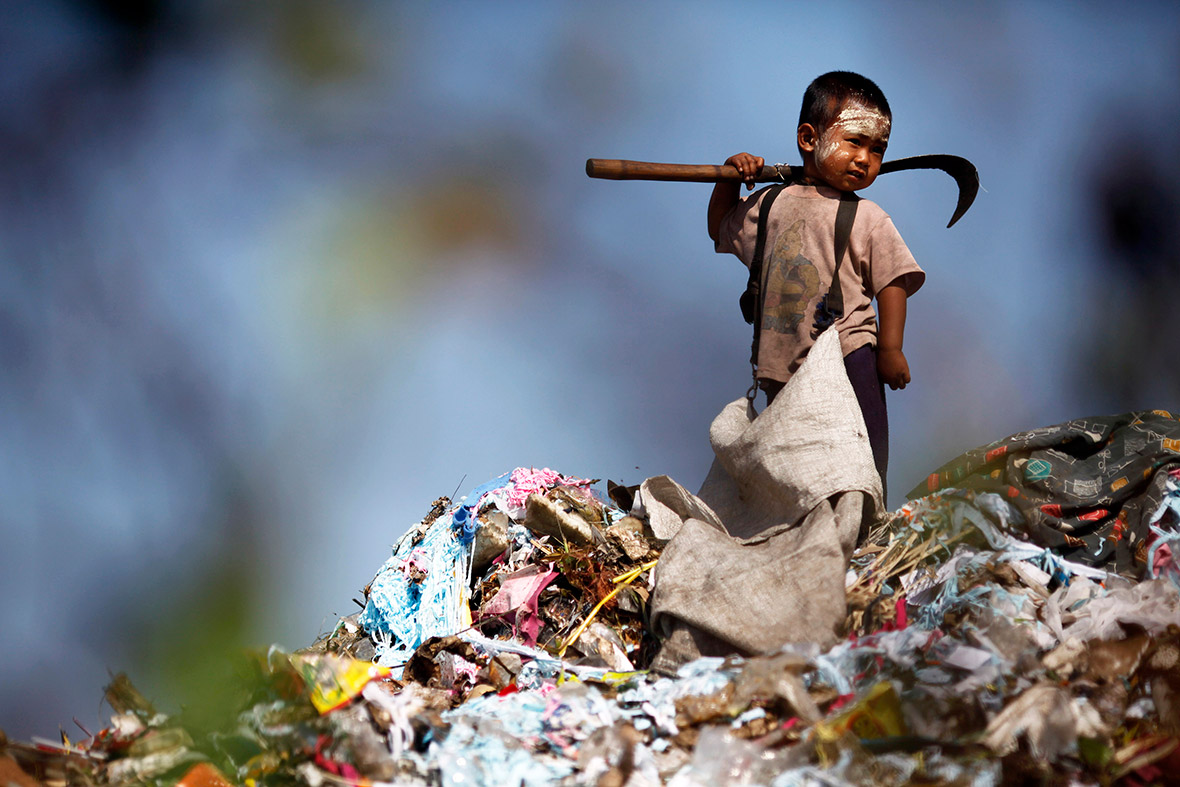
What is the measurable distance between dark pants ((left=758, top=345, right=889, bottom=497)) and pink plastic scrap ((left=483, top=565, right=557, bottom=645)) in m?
1.25

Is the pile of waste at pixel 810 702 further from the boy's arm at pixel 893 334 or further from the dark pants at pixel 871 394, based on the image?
the boy's arm at pixel 893 334

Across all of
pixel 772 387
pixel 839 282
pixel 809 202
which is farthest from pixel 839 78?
pixel 772 387

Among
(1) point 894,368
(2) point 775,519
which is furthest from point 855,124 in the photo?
(2) point 775,519

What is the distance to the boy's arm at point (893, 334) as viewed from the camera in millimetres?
3008

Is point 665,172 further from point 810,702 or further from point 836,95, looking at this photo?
point 810,702

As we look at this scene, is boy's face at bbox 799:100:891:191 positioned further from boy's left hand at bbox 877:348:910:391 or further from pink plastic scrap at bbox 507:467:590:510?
pink plastic scrap at bbox 507:467:590:510

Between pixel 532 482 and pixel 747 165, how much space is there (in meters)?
1.60

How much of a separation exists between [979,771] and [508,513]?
7.38ft

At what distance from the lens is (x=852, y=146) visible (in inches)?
123

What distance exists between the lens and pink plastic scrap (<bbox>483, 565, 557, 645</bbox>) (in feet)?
9.70

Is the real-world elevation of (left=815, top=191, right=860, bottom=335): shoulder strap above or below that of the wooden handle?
below

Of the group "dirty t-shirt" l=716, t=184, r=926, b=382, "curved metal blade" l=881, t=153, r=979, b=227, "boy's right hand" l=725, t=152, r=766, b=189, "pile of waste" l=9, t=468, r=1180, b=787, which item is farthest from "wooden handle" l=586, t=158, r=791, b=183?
"pile of waste" l=9, t=468, r=1180, b=787

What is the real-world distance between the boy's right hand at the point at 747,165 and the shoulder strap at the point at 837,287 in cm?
34

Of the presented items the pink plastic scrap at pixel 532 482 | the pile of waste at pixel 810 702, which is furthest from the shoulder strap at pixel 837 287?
the pink plastic scrap at pixel 532 482
